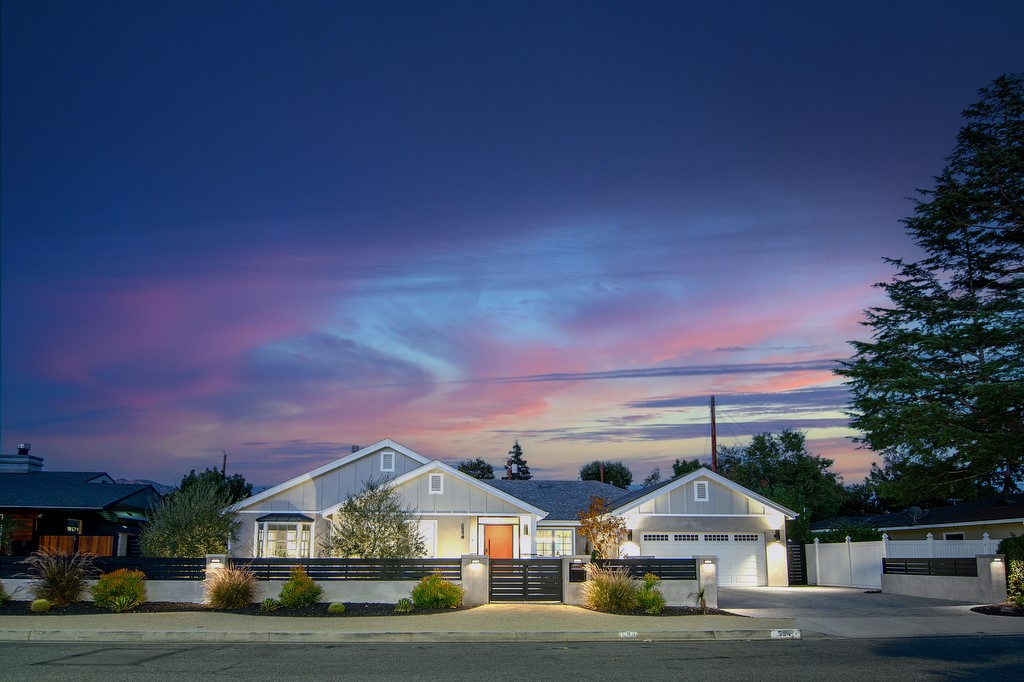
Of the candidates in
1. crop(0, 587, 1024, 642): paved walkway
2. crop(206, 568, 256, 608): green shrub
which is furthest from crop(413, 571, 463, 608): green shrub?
crop(206, 568, 256, 608): green shrub

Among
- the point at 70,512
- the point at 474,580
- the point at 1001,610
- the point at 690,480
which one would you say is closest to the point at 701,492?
the point at 690,480

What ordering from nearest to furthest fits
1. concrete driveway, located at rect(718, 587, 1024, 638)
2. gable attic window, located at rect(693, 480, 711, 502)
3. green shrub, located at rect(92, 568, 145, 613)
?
1. concrete driveway, located at rect(718, 587, 1024, 638)
2. green shrub, located at rect(92, 568, 145, 613)
3. gable attic window, located at rect(693, 480, 711, 502)

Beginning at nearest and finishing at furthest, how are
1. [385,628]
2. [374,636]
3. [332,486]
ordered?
1. [374,636]
2. [385,628]
3. [332,486]

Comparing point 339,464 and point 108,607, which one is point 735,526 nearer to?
point 339,464

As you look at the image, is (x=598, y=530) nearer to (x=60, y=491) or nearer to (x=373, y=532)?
(x=373, y=532)

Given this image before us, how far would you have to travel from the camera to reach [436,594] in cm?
2155

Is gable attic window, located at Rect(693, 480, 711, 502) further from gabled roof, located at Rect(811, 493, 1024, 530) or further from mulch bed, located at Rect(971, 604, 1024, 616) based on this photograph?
mulch bed, located at Rect(971, 604, 1024, 616)

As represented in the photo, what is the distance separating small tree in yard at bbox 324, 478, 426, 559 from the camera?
24.0 metres

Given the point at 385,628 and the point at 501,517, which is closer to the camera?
the point at 385,628

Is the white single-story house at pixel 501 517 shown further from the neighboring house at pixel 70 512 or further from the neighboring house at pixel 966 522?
the neighboring house at pixel 966 522

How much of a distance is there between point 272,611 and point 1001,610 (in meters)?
18.8

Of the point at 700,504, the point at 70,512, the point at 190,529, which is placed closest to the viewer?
the point at 190,529

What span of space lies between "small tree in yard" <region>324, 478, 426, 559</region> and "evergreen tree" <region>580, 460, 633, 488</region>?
56862 millimetres

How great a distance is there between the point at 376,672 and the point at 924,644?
10866 millimetres
